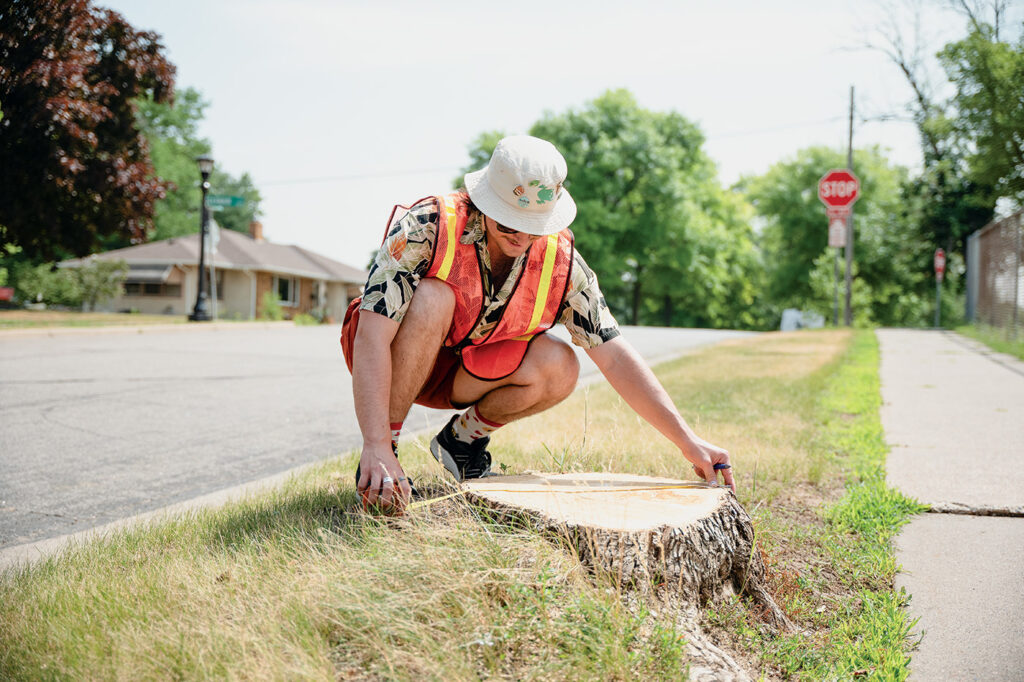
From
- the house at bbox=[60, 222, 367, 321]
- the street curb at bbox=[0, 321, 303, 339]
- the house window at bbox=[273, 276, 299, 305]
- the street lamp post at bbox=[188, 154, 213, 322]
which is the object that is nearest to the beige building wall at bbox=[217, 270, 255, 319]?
the house at bbox=[60, 222, 367, 321]

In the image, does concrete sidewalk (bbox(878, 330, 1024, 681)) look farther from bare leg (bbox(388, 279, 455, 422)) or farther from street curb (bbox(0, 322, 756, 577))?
street curb (bbox(0, 322, 756, 577))

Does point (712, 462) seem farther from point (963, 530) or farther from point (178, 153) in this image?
point (178, 153)

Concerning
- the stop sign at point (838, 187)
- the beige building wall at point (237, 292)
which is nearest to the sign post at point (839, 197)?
the stop sign at point (838, 187)

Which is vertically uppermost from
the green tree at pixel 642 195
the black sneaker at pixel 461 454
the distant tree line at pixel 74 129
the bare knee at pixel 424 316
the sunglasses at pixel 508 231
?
the green tree at pixel 642 195

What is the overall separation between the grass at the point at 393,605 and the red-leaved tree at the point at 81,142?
3.10 metres

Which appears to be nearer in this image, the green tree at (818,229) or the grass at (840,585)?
the grass at (840,585)

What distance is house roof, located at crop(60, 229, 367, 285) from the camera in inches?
1268

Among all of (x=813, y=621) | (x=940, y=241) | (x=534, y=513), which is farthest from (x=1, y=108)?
(x=940, y=241)

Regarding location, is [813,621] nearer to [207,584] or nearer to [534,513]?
[534,513]

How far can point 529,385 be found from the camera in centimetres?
283

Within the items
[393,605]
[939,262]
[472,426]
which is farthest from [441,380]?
[939,262]

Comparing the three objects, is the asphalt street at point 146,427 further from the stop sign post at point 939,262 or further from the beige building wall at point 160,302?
the beige building wall at point 160,302

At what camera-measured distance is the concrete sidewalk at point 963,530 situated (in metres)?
1.99

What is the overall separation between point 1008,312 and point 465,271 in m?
14.6
